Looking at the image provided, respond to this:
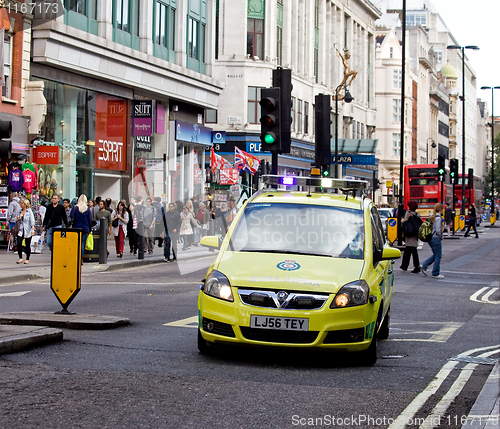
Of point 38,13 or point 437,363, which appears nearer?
point 437,363

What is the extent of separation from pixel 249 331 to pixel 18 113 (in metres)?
20.7

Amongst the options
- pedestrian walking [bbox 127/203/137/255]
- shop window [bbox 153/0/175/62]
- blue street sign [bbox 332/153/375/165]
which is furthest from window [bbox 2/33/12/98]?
blue street sign [bbox 332/153/375/165]

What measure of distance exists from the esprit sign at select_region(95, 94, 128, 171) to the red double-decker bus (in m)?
26.3

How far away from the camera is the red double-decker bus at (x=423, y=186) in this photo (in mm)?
54250

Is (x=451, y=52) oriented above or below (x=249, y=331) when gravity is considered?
above

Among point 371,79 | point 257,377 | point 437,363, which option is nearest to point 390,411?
point 257,377

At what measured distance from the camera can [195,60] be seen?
1558 inches

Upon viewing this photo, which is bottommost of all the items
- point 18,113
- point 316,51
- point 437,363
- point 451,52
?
point 437,363

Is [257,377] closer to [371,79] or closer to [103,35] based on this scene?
[103,35]

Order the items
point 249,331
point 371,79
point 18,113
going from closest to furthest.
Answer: point 249,331
point 18,113
point 371,79

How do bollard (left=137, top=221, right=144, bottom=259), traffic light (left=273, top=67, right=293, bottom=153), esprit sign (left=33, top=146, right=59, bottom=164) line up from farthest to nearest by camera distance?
esprit sign (left=33, top=146, right=59, bottom=164), bollard (left=137, top=221, right=144, bottom=259), traffic light (left=273, top=67, right=293, bottom=153)

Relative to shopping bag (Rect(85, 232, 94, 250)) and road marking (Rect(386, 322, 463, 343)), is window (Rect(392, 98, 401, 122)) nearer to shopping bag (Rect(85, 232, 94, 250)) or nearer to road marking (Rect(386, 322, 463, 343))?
shopping bag (Rect(85, 232, 94, 250))

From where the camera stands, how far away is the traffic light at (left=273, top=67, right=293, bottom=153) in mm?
14133

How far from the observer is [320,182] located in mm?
9391
